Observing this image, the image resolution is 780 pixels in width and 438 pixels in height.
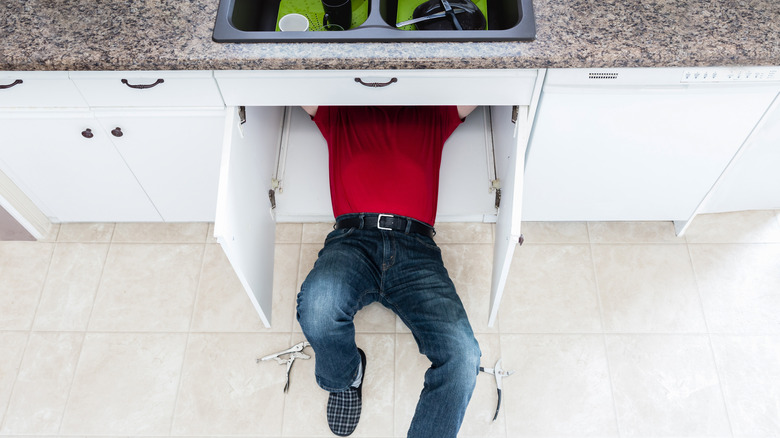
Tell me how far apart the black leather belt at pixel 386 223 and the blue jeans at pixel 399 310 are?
0.6 inches

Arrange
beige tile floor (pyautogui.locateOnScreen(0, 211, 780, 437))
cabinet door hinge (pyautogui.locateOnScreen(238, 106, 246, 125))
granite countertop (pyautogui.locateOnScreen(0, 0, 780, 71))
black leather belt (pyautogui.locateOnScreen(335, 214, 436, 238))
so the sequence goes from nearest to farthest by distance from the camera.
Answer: granite countertop (pyautogui.locateOnScreen(0, 0, 780, 71)), cabinet door hinge (pyautogui.locateOnScreen(238, 106, 246, 125)), black leather belt (pyautogui.locateOnScreen(335, 214, 436, 238)), beige tile floor (pyautogui.locateOnScreen(0, 211, 780, 437))

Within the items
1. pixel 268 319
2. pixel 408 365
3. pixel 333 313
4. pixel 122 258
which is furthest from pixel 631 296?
pixel 122 258

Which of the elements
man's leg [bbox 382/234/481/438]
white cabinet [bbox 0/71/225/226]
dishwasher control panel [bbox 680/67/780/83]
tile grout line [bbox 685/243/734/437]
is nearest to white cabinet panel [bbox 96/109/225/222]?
white cabinet [bbox 0/71/225/226]

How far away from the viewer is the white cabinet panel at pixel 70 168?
1.57 meters

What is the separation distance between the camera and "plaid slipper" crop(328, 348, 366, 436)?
5.65 feet

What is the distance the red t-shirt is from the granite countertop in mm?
388

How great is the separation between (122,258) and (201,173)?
0.52 metres

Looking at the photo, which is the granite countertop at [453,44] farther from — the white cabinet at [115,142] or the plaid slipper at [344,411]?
the plaid slipper at [344,411]

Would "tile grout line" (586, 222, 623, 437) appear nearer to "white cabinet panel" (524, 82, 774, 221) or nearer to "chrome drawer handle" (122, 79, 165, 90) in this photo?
"white cabinet panel" (524, 82, 774, 221)

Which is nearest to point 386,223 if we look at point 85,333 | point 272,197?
point 272,197

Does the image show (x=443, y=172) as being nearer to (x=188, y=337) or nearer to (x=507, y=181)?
(x=507, y=181)

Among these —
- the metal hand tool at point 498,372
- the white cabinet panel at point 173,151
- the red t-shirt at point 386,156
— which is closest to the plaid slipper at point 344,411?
the metal hand tool at point 498,372

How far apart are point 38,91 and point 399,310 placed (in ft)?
3.50

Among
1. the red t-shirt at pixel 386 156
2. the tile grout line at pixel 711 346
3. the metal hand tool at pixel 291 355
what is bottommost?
the tile grout line at pixel 711 346
